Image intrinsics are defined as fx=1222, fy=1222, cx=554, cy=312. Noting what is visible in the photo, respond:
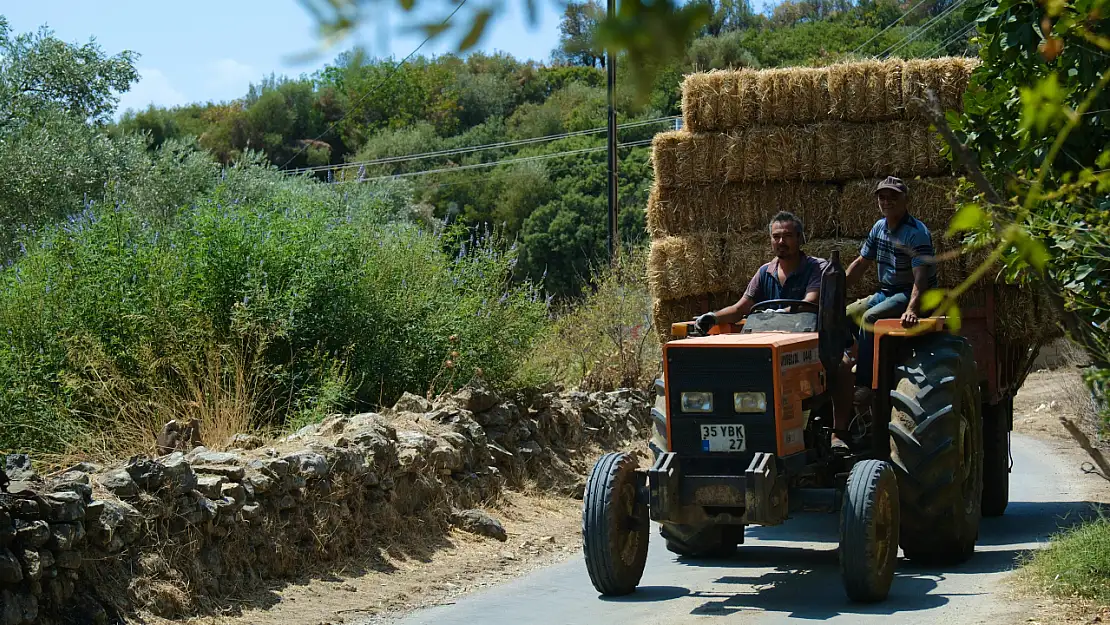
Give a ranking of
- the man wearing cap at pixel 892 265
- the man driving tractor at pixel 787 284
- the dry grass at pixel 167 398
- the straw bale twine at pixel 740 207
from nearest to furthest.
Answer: the man driving tractor at pixel 787 284, the man wearing cap at pixel 892 265, the dry grass at pixel 167 398, the straw bale twine at pixel 740 207

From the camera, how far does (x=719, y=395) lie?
722 cm

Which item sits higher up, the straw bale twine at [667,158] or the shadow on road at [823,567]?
the straw bale twine at [667,158]

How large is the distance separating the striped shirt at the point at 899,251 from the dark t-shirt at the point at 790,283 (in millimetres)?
521

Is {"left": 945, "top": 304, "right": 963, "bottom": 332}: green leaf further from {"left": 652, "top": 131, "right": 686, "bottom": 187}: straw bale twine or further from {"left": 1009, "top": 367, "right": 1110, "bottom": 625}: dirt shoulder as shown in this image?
{"left": 652, "top": 131, "right": 686, "bottom": 187}: straw bale twine

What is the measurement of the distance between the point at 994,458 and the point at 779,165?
3.04 metres

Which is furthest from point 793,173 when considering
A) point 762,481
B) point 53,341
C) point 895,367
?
point 53,341

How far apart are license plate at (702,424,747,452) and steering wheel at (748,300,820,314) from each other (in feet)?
3.34

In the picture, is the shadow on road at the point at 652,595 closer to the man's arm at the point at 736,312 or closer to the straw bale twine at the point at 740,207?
the man's arm at the point at 736,312

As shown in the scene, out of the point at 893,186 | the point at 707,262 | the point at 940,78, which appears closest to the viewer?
the point at 893,186

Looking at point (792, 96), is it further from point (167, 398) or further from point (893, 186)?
point (167, 398)

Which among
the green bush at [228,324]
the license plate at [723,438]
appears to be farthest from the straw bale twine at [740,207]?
the license plate at [723,438]

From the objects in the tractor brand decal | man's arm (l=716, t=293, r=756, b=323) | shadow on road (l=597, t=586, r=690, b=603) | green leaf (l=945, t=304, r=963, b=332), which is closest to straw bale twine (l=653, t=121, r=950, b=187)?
man's arm (l=716, t=293, r=756, b=323)

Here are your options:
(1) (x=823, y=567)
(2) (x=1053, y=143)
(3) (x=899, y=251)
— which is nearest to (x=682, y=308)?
(3) (x=899, y=251)

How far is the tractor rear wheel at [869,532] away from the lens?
6637 mm
